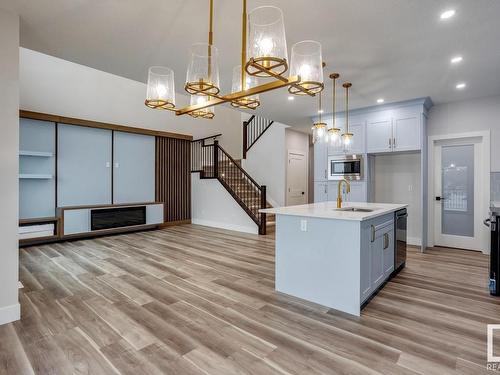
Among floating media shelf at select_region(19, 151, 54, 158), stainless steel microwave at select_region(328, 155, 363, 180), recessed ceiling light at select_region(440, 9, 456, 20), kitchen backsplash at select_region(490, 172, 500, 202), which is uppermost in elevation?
recessed ceiling light at select_region(440, 9, 456, 20)

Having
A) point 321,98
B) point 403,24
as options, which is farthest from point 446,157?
point 403,24

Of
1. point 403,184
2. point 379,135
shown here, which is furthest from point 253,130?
point 403,184

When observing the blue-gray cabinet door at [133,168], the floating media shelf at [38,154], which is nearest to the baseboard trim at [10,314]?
the floating media shelf at [38,154]

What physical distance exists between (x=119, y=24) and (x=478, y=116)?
19.8ft

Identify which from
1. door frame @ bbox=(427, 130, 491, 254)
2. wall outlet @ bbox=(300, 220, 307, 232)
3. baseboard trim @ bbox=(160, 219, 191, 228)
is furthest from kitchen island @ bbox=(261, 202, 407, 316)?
baseboard trim @ bbox=(160, 219, 191, 228)

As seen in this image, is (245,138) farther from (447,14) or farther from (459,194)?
(447,14)

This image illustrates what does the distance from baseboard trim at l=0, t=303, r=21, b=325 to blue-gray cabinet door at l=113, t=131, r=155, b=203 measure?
4491 mm

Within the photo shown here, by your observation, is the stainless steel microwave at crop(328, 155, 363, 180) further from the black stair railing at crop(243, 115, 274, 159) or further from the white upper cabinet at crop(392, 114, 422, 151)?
the black stair railing at crop(243, 115, 274, 159)

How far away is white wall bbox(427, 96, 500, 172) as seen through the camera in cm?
499

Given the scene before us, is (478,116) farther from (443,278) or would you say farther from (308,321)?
(308,321)

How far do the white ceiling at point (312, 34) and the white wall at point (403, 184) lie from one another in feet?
6.48

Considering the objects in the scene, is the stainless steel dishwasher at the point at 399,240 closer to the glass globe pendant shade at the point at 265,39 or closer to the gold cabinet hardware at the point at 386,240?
the gold cabinet hardware at the point at 386,240

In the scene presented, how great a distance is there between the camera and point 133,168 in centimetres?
720

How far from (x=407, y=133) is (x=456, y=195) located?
62.7 inches
